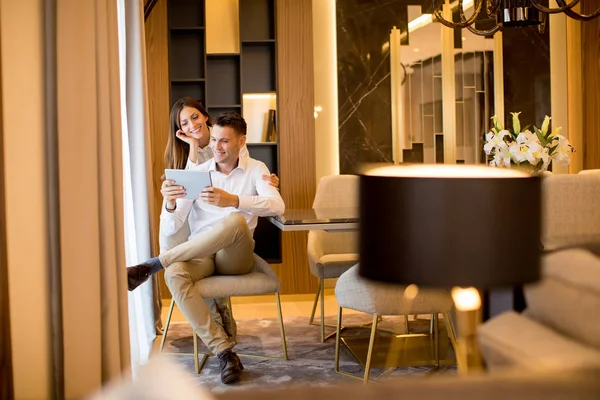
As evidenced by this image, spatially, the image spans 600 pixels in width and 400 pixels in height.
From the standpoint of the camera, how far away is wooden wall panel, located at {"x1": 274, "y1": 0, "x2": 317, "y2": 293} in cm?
598

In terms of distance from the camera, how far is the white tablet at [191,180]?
3721 millimetres

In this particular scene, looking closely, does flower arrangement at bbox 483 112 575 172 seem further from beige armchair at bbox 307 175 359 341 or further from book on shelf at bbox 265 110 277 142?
book on shelf at bbox 265 110 277 142

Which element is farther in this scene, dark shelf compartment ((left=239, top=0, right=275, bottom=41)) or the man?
dark shelf compartment ((left=239, top=0, right=275, bottom=41))

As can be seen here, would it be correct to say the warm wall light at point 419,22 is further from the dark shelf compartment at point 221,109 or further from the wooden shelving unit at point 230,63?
the dark shelf compartment at point 221,109

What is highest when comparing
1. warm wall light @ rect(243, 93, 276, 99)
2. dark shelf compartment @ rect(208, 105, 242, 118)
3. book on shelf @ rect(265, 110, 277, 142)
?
warm wall light @ rect(243, 93, 276, 99)

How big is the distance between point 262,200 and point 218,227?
0.30 m

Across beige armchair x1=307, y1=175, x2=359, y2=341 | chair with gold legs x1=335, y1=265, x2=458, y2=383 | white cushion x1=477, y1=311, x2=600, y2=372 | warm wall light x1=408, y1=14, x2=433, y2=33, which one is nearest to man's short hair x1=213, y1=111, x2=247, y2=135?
beige armchair x1=307, y1=175, x2=359, y2=341

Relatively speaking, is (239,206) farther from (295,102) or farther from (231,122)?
(295,102)

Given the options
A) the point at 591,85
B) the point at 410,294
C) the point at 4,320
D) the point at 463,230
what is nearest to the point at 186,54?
the point at 591,85

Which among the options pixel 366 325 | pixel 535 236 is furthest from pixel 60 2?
pixel 366 325

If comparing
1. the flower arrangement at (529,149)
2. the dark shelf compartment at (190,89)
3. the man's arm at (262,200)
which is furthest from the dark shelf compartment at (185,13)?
the flower arrangement at (529,149)

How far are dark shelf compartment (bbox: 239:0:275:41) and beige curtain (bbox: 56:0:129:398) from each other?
3928mm

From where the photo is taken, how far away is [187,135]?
441 centimetres

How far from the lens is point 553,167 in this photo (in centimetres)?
650
